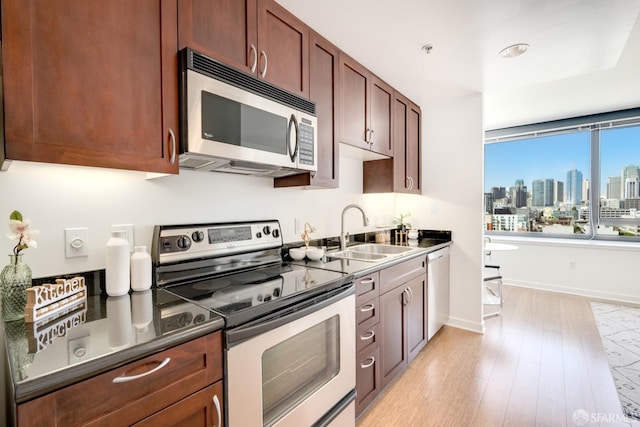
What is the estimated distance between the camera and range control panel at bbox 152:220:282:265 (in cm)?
138

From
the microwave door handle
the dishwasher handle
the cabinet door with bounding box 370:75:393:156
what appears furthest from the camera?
the dishwasher handle

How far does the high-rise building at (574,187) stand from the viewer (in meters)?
4.38

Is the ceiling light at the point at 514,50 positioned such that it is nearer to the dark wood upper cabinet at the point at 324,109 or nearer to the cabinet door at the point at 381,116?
the cabinet door at the point at 381,116

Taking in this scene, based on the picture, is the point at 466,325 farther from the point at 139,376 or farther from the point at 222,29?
the point at 222,29

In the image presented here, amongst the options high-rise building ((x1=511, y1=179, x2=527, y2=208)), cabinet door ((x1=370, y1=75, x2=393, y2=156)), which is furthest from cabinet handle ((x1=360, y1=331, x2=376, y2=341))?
high-rise building ((x1=511, y1=179, x2=527, y2=208))

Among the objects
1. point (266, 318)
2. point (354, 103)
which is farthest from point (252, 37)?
point (266, 318)

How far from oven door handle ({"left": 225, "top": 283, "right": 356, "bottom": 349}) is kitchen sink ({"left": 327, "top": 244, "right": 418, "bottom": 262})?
780mm

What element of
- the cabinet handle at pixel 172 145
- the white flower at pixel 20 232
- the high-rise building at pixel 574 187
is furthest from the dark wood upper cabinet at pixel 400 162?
the high-rise building at pixel 574 187

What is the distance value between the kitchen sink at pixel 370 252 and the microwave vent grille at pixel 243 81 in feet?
3.78

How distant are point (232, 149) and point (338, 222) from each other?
142 centimetres

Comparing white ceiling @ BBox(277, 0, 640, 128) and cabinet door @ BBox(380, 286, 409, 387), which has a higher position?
white ceiling @ BBox(277, 0, 640, 128)

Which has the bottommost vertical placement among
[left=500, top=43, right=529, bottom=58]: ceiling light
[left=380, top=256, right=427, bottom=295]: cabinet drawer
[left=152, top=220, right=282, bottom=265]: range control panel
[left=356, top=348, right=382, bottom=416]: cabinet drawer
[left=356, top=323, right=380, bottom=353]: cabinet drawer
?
[left=356, top=348, right=382, bottom=416]: cabinet drawer

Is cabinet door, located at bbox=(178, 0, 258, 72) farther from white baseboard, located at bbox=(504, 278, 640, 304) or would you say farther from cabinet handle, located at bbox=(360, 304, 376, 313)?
white baseboard, located at bbox=(504, 278, 640, 304)

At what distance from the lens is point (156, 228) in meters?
1.39
